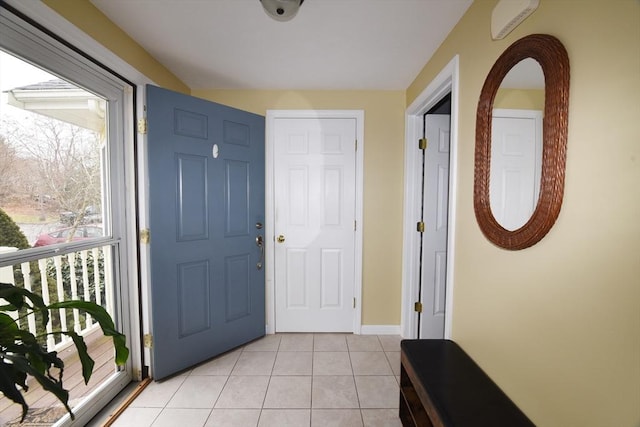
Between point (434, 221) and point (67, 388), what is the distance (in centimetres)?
279

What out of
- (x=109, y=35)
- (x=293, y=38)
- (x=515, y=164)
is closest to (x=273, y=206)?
(x=293, y=38)

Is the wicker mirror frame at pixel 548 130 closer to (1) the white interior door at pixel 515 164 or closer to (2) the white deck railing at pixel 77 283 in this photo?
(1) the white interior door at pixel 515 164

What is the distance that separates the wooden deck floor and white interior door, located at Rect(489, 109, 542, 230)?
236 cm

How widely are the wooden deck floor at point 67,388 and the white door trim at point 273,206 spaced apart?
123cm

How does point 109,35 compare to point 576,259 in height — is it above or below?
above

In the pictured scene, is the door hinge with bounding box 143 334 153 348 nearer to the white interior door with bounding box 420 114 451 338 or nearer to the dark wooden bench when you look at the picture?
the dark wooden bench

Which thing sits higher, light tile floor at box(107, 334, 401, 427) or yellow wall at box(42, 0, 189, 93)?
yellow wall at box(42, 0, 189, 93)

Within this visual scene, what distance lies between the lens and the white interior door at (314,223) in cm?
246

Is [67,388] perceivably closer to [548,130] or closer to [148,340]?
[148,340]

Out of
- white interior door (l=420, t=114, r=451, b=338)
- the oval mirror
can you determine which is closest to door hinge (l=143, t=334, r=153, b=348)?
white interior door (l=420, t=114, r=451, b=338)

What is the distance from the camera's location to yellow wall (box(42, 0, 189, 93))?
4.13 feet

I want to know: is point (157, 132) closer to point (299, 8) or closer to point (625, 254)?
point (299, 8)

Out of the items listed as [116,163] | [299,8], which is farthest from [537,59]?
[116,163]

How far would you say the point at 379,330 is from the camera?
2.54m
